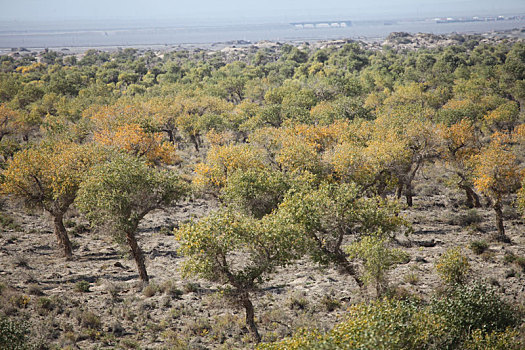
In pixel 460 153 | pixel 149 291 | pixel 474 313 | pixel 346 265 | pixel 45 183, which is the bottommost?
pixel 149 291

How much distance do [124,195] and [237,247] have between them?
9285mm

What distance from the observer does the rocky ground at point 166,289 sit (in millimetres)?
21922

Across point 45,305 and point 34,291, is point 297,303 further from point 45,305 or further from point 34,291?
point 34,291

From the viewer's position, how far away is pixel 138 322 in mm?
23297

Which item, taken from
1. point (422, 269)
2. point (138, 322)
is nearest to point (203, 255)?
point (138, 322)

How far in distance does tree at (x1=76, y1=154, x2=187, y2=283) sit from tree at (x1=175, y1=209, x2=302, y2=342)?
20.1ft

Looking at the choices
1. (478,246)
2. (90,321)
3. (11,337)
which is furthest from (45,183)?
(478,246)

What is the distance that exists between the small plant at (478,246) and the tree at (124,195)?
22.7 m

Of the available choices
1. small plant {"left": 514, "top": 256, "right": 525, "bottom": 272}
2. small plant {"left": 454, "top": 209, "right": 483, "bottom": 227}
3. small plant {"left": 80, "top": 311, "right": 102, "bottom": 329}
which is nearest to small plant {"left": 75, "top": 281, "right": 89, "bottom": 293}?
small plant {"left": 80, "top": 311, "right": 102, "bottom": 329}

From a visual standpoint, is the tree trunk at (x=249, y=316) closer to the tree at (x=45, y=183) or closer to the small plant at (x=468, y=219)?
the tree at (x=45, y=183)

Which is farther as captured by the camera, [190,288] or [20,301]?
[190,288]

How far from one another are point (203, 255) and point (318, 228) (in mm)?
7651

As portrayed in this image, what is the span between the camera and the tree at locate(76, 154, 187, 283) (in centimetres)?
2564

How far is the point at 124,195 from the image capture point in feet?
84.3
